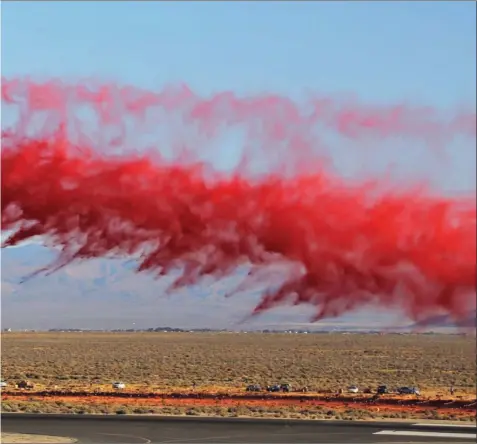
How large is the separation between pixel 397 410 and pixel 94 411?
666 inches

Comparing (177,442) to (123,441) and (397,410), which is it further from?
(397,410)

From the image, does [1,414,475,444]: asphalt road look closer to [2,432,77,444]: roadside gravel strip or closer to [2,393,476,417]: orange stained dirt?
[2,432,77,444]: roadside gravel strip

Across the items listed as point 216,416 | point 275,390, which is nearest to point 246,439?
point 216,416

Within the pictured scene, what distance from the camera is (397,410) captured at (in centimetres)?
4319

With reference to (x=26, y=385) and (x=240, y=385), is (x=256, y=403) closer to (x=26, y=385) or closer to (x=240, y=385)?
(x=240, y=385)

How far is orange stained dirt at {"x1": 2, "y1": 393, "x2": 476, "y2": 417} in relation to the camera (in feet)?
143

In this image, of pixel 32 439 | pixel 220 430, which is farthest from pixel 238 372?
pixel 32 439

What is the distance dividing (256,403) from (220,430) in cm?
1109

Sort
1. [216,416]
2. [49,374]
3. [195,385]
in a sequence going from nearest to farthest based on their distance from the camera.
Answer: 1. [216,416]
2. [195,385]
3. [49,374]

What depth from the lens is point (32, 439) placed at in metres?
32.6

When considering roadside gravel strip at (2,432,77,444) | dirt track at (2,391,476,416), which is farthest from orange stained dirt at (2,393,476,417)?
roadside gravel strip at (2,432,77,444)

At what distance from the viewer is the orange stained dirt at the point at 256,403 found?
4352 centimetres

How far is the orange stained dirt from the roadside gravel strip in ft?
39.5

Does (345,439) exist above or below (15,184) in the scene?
below
